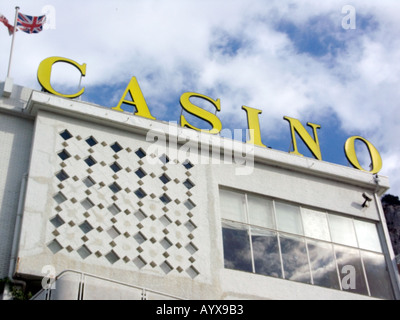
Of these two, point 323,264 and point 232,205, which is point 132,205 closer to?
point 232,205

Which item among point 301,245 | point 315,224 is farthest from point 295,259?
point 315,224

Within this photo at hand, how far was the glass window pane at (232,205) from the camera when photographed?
2053cm

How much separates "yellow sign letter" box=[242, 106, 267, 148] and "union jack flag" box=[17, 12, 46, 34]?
7.33 m

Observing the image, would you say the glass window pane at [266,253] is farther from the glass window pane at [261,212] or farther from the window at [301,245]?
the glass window pane at [261,212]

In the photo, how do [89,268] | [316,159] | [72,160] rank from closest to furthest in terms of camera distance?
1. [89,268]
2. [72,160]
3. [316,159]

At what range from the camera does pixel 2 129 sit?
62.4ft

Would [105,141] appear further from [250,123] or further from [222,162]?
[250,123]

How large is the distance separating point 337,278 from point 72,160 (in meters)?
8.79

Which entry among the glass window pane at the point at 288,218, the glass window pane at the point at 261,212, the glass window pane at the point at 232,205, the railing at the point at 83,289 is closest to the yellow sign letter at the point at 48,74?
the glass window pane at the point at 232,205

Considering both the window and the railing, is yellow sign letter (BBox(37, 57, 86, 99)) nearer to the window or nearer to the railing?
the window

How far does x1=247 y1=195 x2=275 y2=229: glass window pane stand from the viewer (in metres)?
20.8

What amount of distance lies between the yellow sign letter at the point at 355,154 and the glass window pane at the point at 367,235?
2.23 metres
